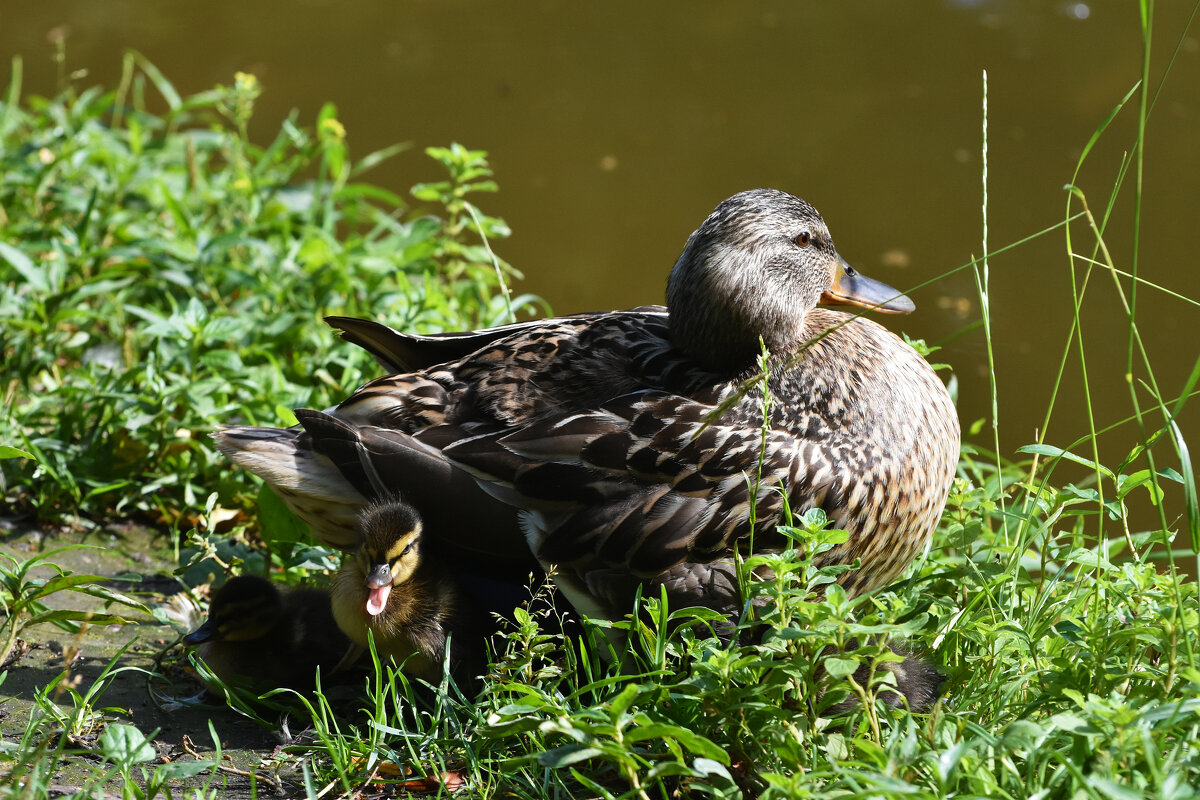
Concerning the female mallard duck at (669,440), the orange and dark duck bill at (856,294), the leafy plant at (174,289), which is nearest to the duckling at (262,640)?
the female mallard duck at (669,440)

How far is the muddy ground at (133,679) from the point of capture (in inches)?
105

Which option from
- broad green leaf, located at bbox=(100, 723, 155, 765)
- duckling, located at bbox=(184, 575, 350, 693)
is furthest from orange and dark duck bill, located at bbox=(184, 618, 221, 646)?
broad green leaf, located at bbox=(100, 723, 155, 765)

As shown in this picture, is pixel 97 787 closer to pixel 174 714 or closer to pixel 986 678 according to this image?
pixel 174 714

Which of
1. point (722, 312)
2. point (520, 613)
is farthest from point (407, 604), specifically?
point (722, 312)

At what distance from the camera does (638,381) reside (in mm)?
3078

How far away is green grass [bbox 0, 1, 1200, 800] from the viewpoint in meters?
2.24

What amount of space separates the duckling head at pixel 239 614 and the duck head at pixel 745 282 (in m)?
1.22

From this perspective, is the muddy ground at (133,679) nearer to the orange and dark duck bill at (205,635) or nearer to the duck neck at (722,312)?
the orange and dark duck bill at (205,635)

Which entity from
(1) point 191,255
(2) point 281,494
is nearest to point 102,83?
(1) point 191,255

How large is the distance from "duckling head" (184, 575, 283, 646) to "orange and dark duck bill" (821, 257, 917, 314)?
5.50 feet

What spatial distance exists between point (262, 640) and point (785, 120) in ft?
15.2

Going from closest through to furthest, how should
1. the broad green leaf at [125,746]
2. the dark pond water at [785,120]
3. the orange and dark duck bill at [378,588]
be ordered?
the broad green leaf at [125,746] → the orange and dark duck bill at [378,588] → the dark pond water at [785,120]

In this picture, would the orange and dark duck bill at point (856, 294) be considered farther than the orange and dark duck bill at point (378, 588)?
Yes

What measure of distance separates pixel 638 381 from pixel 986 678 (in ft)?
3.52
